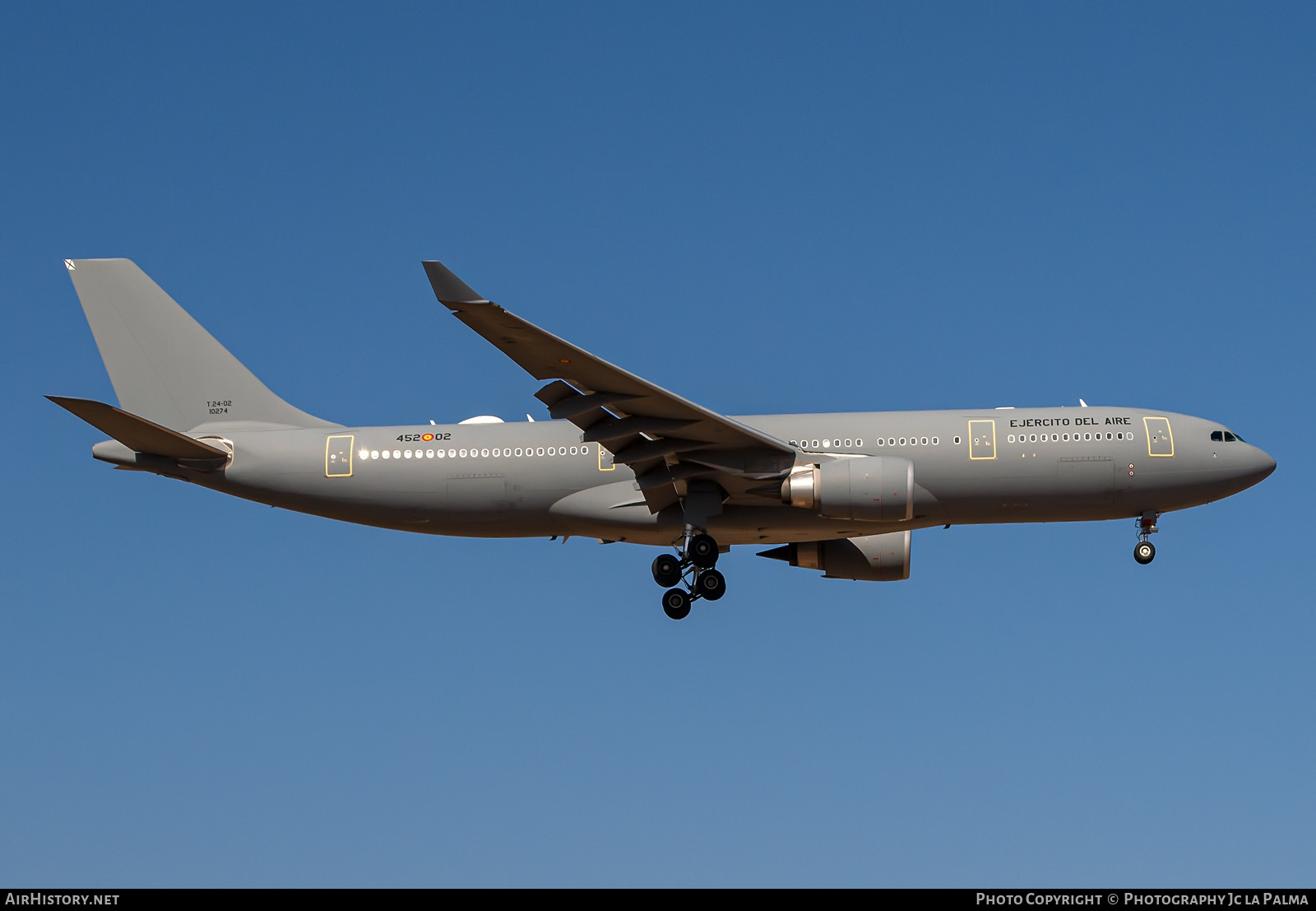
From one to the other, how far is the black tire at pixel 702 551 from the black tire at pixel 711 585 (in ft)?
0.66

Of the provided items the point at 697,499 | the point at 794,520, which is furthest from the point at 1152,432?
the point at 697,499

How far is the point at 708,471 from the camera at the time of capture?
29.8 m

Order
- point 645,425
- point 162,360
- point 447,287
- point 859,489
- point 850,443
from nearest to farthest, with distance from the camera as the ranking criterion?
point 447,287, point 645,425, point 859,489, point 850,443, point 162,360

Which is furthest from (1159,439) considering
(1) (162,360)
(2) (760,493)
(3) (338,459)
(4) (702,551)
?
(1) (162,360)

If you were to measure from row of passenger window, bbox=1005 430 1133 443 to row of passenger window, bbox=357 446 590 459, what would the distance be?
A: 9.36 meters

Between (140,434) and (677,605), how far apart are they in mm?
12041

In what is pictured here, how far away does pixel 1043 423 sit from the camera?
30422 mm

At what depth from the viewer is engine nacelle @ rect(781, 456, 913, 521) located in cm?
2873

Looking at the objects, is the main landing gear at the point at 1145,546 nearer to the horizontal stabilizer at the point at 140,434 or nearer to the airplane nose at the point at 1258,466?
the airplane nose at the point at 1258,466

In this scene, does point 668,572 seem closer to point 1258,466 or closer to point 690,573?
point 690,573

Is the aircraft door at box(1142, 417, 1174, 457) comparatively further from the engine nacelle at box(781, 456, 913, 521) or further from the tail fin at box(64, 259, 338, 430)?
the tail fin at box(64, 259, 338, 430)

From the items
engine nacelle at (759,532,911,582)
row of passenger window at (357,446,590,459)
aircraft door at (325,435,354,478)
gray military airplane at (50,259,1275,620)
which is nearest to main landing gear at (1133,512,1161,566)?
gray military airplane at (50,259,1275,620)

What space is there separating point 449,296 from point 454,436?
8.42m
